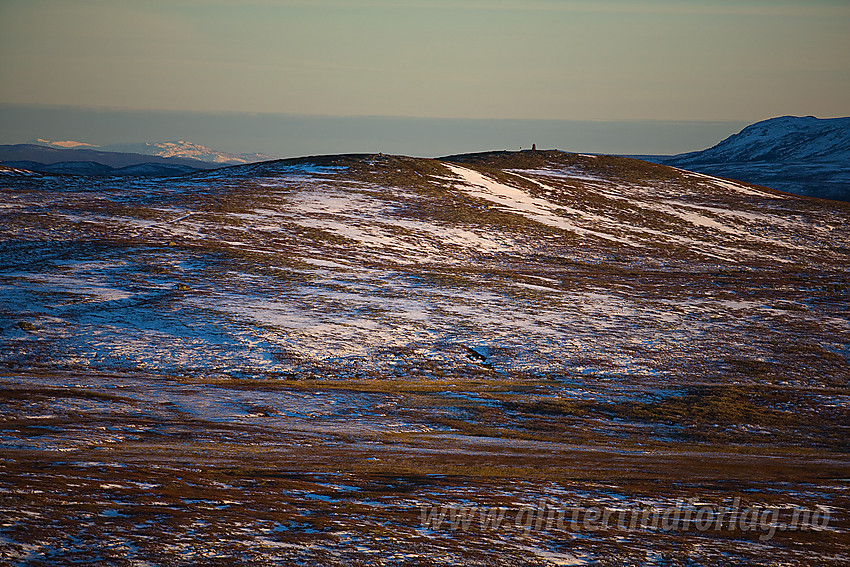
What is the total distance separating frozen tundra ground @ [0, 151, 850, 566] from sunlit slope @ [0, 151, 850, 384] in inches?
11.3

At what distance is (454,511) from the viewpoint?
46.2ft

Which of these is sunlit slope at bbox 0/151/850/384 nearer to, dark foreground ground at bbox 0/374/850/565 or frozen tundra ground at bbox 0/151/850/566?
frozen tundra ground at bbox 0/151/850/566

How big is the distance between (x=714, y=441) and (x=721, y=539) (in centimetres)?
1213

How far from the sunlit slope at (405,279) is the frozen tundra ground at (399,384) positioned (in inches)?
11.3

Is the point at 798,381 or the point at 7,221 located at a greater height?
the point at 7,221

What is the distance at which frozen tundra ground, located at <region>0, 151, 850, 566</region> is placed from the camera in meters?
12.8

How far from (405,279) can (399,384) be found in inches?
707

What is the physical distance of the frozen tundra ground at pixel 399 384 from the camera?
1280cm

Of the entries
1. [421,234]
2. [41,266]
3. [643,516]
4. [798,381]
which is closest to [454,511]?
[643,516]

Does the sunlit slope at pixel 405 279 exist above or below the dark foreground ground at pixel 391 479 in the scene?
above

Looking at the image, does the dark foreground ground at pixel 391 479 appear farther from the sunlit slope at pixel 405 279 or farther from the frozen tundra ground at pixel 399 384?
the sunlit slope at pixel 405 279

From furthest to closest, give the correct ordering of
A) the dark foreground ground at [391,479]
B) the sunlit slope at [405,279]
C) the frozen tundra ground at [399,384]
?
the sunlit slope at [405,279], the frozen tundra ground at [399,384], the dark foreground ground at [391,479]

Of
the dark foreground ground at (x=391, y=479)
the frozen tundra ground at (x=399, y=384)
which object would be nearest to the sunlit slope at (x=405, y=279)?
the frozen tundra ground at (x=399, y=384)

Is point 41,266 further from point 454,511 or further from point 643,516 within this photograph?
point 643,516
